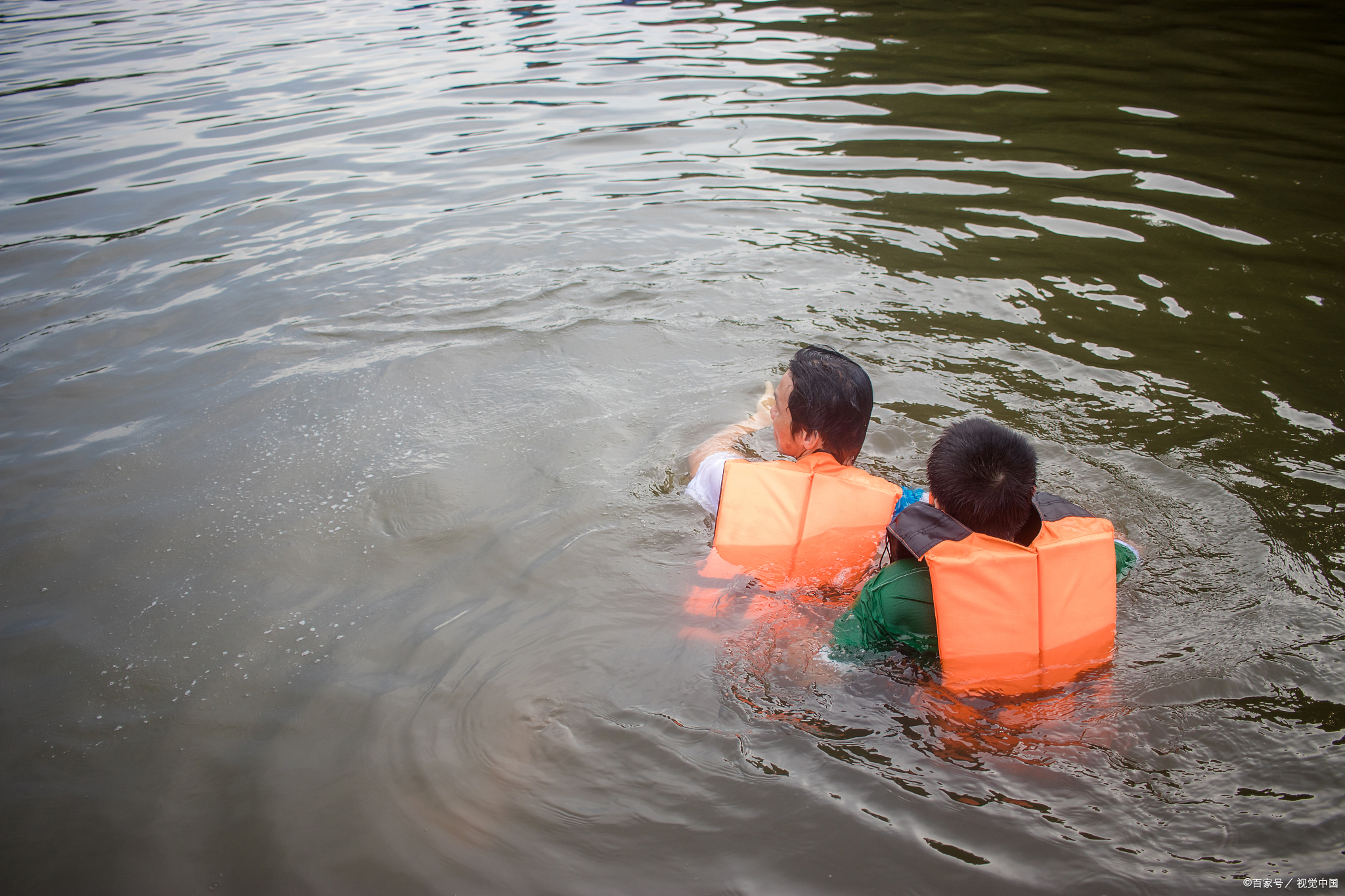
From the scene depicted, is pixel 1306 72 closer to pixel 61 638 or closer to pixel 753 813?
pixel 753 813

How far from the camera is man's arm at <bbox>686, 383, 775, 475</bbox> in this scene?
12.8 feet

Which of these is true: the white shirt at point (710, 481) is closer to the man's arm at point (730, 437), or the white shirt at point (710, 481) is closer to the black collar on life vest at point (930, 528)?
the man's arm at point (730, 437)

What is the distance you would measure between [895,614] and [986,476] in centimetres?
53

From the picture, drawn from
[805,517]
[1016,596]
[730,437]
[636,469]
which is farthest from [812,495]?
[636,469]

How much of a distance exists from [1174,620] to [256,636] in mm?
3392

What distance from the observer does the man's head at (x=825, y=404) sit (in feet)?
9.81

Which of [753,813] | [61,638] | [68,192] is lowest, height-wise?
[753,813]

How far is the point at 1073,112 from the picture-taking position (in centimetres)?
780

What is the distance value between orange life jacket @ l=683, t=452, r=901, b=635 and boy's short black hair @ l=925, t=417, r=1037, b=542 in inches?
19.5

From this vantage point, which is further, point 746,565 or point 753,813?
point 746,565

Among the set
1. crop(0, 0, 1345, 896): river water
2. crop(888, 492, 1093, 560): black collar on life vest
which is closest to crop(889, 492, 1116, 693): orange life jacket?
crop(888, 492, 1093, 560): black collar on life vest

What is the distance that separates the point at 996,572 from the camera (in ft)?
7.96

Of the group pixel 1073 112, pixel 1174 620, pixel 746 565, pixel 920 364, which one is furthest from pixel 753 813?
pixel 1073 112

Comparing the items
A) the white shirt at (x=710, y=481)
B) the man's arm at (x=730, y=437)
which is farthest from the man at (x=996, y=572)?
the man's arm at (x=730, y=437)
